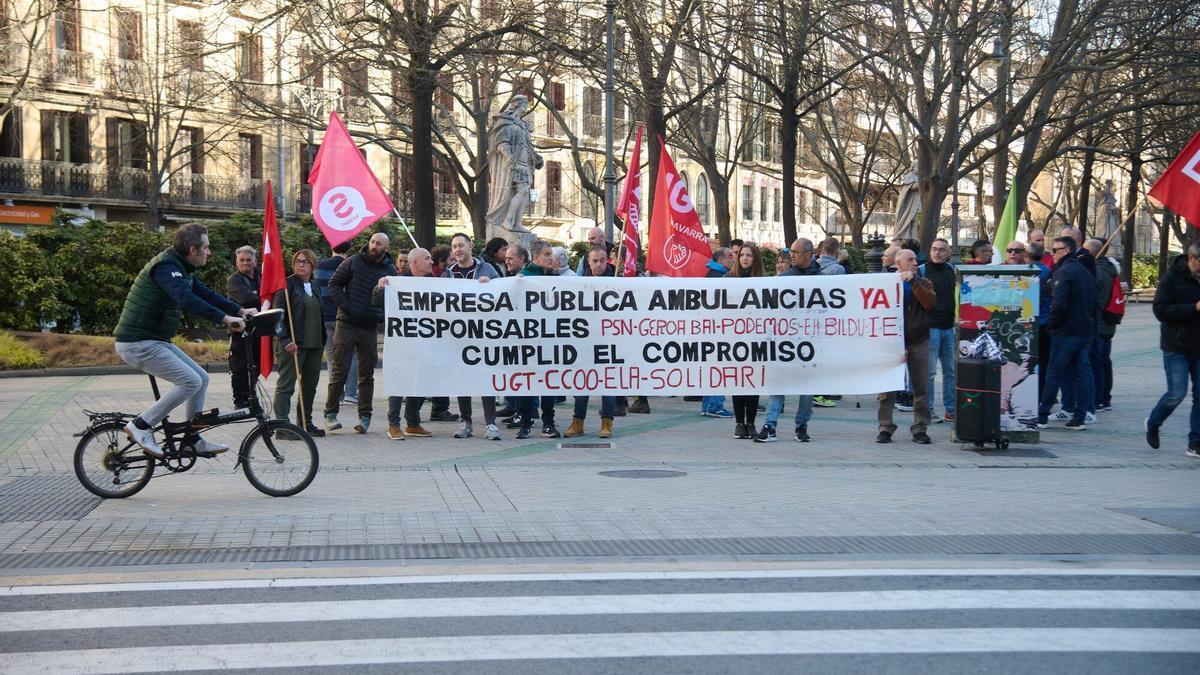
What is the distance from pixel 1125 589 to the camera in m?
6.68

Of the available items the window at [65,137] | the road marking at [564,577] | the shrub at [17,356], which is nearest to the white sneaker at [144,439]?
the road marking at [564,577]

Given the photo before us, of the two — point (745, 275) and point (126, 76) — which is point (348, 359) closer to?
point (745, 275)

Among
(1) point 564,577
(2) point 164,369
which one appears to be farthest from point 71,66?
(1) point 564,577

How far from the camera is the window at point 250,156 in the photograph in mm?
49594

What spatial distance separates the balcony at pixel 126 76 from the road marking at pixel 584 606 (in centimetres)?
3856

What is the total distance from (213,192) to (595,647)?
1805 inches

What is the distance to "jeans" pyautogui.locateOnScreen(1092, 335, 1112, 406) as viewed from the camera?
1536 centimetres

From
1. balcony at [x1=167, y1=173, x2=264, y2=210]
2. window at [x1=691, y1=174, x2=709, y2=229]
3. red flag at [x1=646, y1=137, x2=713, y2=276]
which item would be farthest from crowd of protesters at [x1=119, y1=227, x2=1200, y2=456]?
window at [x1=691, y1=174, x2=709, y2=229]

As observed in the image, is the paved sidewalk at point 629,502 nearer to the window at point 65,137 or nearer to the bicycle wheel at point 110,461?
the bicycle wheel at point 110,461

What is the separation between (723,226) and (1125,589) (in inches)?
1301

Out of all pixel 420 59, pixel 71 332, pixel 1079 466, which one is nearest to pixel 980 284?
pixel 1079 466

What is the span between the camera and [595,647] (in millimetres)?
5488

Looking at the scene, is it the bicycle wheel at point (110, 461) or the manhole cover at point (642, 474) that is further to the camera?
→ the manhole cover at point (642, 474)

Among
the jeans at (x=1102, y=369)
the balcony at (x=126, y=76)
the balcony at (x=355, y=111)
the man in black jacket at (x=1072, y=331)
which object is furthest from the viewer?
the balcony at (x=355, y=111)
